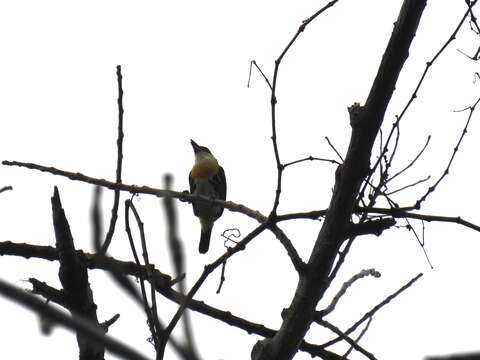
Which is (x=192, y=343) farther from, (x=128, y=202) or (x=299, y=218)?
(x=299, y=218)

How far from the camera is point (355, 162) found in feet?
6.54

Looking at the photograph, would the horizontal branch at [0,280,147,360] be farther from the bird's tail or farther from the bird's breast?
the bird's tail

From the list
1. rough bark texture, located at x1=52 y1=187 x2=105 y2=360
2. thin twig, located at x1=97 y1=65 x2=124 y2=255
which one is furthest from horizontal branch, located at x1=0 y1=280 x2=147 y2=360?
rough bark texture, located at x1=52 y1=187 x2=105 y2=360

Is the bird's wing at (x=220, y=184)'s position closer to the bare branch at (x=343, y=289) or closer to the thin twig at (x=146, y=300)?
the bare branch at (x=343, y=289)

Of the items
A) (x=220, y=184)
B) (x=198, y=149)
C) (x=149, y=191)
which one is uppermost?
(x=198, y=149)

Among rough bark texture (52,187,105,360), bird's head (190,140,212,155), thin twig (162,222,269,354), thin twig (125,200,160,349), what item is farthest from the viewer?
bird's head (190,140,212,155)

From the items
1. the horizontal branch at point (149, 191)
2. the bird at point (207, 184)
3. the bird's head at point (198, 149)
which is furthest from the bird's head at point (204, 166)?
the horizontal branch at point (149, 191)

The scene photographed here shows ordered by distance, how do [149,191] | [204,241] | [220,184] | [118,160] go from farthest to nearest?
1. [204,241]
2. [220,184]
3. [149,191]
4. [118,160]

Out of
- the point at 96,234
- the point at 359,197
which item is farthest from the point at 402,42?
the point at 96,234

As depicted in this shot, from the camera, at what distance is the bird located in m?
8.69

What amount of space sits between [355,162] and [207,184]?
22.1 feet

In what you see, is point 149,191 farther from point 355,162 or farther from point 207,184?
point 207,184

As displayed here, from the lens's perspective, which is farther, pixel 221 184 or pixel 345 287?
pixel 221 184

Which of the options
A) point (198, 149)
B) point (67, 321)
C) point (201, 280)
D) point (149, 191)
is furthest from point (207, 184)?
point (67, 321)
